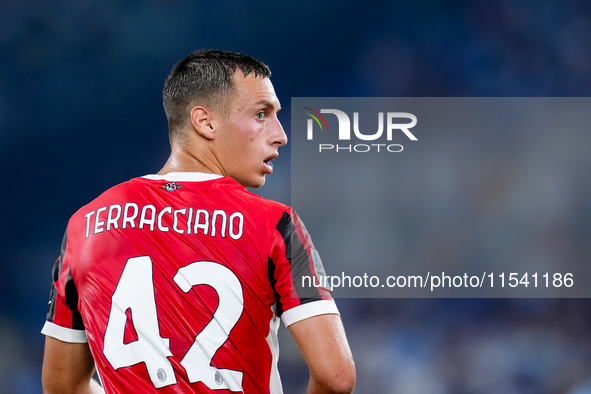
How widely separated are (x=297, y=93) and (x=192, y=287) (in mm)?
2694

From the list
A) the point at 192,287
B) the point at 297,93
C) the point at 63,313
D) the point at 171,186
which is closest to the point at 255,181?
the point at 171,186

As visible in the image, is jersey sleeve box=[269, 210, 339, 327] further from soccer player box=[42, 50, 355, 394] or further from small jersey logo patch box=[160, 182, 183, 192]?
small jersey logo patch box=[160, 182, 183, 192]

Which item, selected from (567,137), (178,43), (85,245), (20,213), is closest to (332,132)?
(178,43)

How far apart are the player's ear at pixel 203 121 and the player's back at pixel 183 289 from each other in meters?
0.20

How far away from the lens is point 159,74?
367 cm

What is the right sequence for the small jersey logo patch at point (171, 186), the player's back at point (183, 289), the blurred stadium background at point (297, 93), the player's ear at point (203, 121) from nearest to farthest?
the player's back at point (183, 289) < the small jersey logo patch at point (171, 186) < the player's ear at point (203, 121) < the blurred stadium background at point (297, 93)

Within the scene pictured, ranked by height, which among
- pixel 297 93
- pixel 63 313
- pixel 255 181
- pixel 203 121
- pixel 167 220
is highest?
pixel 297 93

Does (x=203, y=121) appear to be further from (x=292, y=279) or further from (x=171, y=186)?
(x=292, y=279)

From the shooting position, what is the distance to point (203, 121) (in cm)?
137

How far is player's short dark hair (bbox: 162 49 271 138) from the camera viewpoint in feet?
4.50

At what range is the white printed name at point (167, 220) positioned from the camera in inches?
44.9

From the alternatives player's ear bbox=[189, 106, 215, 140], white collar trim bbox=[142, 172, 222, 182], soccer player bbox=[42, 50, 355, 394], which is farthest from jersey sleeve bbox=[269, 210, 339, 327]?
player's ear bbox=[189, 106, 215, 140]

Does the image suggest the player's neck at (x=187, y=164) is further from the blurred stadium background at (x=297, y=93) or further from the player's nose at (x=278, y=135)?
the blurred stadium background at (x=297, y=93)

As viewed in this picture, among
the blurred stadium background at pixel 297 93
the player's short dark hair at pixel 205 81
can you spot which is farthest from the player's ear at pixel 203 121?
the blurred stadium background at pixel 297 93
